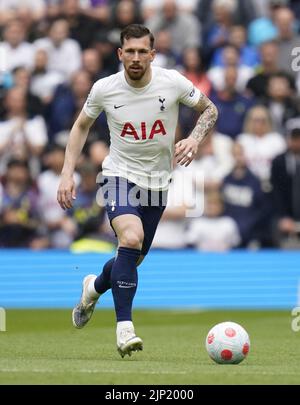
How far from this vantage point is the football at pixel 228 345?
9555 mm

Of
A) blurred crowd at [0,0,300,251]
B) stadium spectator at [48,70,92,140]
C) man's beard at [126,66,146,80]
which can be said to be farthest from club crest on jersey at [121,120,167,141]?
stadium spectator at [48,70,92,140]

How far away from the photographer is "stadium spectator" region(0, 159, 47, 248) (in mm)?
17672

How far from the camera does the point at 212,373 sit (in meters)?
8.73

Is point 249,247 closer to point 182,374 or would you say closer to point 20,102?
point 20,102

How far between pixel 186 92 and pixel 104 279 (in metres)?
1.84

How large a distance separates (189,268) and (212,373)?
27.4ft

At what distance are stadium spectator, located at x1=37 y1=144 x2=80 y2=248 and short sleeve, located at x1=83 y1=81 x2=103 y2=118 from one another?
23.4 feet

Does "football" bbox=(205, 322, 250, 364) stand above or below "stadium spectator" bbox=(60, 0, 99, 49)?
below

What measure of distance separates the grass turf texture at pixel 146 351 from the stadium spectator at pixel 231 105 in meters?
3.18

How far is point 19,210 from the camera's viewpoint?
58.4 ft

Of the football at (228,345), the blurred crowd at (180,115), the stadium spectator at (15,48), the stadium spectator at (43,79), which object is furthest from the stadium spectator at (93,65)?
the football at (228,345)

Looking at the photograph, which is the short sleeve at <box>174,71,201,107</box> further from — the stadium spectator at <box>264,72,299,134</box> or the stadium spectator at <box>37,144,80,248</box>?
the stadium spectator at <box>264,72,299,134</box>

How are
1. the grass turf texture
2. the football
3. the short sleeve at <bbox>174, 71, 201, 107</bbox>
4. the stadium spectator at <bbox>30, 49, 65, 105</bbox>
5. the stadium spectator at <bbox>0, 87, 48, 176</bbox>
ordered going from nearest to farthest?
1. the grass turf texture
2. the football
3. the short sleeve at <bbox>174, 71, 201, 107</bbox>
4. the stadium spectator at <bbox>0, 87, 48, 176</bbox>
5. the stadium spectator at <bbox>30, 49, 65, 105</bbox>

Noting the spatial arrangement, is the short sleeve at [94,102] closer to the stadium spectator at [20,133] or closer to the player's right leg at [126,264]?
the player's right leg at [126,264]
